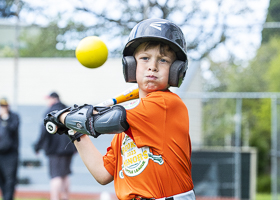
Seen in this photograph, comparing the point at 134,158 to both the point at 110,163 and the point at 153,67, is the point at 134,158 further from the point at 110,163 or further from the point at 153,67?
the point at 153,67

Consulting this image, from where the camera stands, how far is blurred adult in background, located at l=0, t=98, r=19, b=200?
727 centimetres

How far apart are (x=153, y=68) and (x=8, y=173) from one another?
5.79 meters

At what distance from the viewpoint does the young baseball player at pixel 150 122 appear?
2143 mm

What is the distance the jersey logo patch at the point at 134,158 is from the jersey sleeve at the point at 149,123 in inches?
2.1

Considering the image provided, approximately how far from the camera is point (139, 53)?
7.73 feet

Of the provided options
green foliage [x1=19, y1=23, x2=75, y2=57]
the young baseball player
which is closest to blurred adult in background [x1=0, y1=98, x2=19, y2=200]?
green foliage [x1=19, y1=23, x2=75, y2=57]

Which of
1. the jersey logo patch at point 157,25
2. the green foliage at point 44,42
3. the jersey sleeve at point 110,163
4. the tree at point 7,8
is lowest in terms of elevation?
the jersey sleeve at point 110,163

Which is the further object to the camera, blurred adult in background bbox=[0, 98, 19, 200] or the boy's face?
blurred adult in background bbox=[0, 98, 19, 200]

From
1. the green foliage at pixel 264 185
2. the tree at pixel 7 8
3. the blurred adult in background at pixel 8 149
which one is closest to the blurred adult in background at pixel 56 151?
the blurred adult in background at pixel 8 149

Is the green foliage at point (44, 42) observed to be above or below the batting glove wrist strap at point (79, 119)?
above

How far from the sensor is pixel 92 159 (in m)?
2.48

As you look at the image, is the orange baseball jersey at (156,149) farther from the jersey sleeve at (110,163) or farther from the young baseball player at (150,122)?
the jersey sleeve at (110,163)

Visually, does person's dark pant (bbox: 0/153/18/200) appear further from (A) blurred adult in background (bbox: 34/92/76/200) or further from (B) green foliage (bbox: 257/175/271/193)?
(B) green foliage (bbox: 257/175/271/193)

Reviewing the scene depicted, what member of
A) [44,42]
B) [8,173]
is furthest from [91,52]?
[44,42]
